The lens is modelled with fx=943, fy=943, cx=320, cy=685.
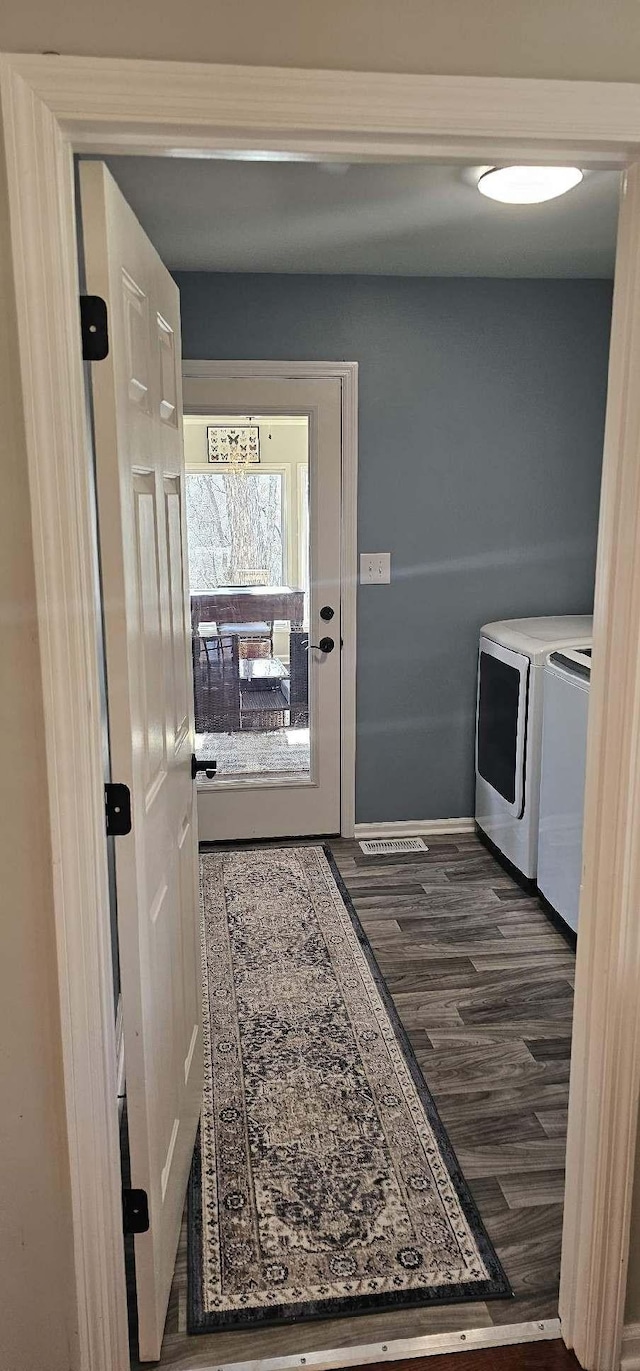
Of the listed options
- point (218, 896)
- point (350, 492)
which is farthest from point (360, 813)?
point (350, 492)

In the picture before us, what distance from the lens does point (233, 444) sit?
3.94m

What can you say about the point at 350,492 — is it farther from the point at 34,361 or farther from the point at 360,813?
the point at 34,361

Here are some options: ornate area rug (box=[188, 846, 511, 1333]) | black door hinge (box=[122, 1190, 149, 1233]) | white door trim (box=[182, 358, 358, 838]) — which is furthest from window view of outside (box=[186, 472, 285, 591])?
black door hinge (box=[122, 1190, 149, 1233])

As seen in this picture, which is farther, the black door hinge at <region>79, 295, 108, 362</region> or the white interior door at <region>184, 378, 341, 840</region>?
the white interior door at <region>184, 378, 341, 840</region>

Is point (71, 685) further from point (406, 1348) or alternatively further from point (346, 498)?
point (346, 498)

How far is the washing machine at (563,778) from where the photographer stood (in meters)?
3.14

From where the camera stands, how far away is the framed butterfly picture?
389 cm

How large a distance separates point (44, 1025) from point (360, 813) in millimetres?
2904

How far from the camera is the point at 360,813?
4328 mm

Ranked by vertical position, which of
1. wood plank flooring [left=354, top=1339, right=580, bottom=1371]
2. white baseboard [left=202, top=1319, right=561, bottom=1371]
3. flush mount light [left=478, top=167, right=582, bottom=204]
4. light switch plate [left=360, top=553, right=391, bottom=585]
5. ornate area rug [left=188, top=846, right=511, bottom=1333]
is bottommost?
wood plank flooring [left=354, top=1339, right=580, bottom=1371]

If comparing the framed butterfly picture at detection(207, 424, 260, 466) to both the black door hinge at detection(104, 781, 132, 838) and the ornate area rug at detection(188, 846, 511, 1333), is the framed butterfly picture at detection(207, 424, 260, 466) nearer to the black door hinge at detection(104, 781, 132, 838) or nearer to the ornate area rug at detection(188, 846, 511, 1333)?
the ornate area rug at detection(188, 846, 511, 1333)

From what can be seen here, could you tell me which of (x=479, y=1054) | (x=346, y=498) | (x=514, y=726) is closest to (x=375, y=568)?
(x=346, y=498)

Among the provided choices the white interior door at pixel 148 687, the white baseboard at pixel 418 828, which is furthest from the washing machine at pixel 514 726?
the white interior door at pixel 148 687

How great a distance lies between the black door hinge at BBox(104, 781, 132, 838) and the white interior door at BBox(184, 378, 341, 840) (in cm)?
255
